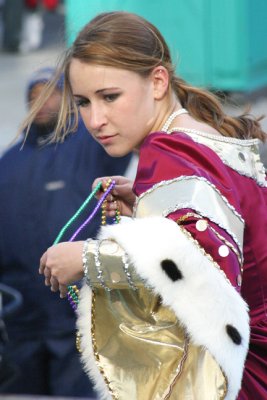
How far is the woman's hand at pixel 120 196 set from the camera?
3073 millimetres

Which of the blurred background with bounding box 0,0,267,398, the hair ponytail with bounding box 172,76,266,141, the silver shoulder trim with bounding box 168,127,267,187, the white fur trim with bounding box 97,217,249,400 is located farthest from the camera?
the blurred background with bounding box 0,0,267,398

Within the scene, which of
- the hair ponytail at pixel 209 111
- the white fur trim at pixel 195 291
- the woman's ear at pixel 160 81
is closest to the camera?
the white fur trim at pixel 195 291

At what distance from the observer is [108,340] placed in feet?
8.73

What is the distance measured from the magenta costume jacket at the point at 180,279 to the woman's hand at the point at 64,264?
3 centimetres

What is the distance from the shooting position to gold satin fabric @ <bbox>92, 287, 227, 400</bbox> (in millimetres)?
2580

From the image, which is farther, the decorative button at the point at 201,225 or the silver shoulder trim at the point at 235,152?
the silver shoulder trim at the point at 235,152

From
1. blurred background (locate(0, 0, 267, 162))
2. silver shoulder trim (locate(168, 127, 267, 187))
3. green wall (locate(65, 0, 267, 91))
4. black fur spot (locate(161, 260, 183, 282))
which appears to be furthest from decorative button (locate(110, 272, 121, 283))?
green wall (locate(65, 0, 267, 91))

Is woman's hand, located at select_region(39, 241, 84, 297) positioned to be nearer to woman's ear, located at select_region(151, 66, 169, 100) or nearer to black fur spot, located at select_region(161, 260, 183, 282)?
black fur spot, located at select_region(161, 260, 183, 282)

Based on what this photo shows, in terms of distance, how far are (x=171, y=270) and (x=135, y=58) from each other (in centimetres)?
58

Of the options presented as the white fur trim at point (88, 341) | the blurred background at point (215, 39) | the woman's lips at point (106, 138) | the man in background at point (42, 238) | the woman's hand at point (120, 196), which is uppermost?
the woman's lips at point (106, 138)

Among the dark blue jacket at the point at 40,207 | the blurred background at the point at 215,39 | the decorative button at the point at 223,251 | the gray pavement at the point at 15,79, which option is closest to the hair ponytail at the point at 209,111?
the decorative button at the point at 223,251

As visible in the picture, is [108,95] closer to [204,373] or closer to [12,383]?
[204,373]

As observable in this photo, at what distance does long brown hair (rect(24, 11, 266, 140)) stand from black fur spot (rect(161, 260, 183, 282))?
534mm

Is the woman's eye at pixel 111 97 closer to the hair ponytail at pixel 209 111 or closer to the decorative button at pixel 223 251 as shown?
the hair ponytail at pixel 209 111
